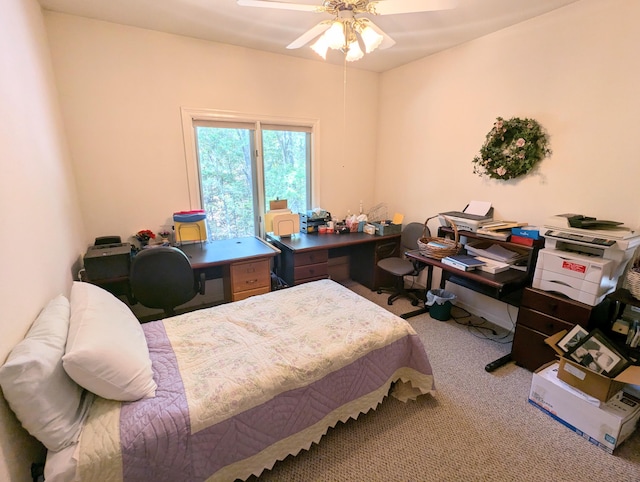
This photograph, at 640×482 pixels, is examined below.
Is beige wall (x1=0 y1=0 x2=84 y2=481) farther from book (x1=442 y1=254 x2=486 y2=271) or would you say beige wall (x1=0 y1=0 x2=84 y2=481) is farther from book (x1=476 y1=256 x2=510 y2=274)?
book (x1=476 y1=256 x2=510 y2=274)

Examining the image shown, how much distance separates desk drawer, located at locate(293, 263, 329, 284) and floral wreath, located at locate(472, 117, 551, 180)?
1.80 metres

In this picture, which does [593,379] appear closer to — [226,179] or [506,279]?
[506,279]

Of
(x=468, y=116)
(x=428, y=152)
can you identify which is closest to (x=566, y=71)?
(x=468, y=116)

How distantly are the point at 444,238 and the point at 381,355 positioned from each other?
159 cm

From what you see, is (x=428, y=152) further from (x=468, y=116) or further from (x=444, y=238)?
(x=444, y=238)

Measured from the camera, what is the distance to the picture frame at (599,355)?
5.13ft

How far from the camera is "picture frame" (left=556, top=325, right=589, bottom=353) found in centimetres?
173

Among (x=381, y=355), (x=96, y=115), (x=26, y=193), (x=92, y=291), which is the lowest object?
(x=381, y=355)

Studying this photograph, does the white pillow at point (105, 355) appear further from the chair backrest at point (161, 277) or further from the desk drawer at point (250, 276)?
the desk drawer at point (250, 276)

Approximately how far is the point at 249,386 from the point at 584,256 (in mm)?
2164

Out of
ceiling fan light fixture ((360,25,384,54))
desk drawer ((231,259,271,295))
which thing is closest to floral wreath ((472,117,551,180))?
ceiling fan light fixture ((360,25,384,54))

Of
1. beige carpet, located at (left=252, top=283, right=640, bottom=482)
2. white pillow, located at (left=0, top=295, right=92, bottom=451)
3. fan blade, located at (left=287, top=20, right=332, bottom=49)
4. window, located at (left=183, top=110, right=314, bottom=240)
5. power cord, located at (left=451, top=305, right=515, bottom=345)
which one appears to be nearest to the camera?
white pillow, located at (left=0, top=295, right=92, bottom=451)

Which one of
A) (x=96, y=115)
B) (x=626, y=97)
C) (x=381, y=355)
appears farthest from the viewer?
(x=96, y=115)

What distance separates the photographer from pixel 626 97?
189cm
